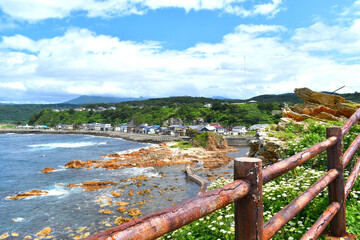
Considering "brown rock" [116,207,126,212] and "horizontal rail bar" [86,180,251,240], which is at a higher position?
"horizontal rail bar" [86,180,251,240]

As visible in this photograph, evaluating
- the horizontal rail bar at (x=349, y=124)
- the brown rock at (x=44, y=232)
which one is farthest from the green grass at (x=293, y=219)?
the brown rock at (x=44, y=232)

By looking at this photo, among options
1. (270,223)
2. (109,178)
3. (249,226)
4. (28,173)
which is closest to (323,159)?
(270,223)

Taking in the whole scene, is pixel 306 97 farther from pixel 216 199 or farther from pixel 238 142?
pixel 238 142

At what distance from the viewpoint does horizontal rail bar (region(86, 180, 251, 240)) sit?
1061mm

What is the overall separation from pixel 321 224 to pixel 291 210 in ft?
2.30

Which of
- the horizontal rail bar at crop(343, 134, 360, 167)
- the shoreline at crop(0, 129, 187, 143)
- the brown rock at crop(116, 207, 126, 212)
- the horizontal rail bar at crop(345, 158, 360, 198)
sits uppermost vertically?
the horizontal rail bar at crop(343, 134, 360, 167)

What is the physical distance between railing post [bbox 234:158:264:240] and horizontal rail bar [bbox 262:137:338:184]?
199mm

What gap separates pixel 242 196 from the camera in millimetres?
1443

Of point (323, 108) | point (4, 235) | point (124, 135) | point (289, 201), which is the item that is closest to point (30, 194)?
point (4, 235)

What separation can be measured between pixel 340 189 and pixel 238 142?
2183 inches

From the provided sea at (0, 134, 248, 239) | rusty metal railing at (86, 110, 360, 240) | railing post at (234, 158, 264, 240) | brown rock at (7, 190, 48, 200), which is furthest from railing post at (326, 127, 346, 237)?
brown rock at (7, 190, 48, 200)

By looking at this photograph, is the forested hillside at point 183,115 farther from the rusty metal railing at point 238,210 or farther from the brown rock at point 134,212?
the rusty metal railing at point 238,210

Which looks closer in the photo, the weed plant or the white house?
the weed plant

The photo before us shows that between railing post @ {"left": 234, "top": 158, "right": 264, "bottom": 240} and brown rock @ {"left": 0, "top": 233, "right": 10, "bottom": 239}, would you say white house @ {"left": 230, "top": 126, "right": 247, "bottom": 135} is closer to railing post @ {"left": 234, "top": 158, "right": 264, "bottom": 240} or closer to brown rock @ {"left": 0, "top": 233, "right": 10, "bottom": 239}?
brown rock @ {"left": 0, "top": 233, "right": 10, "bottom": 239}
